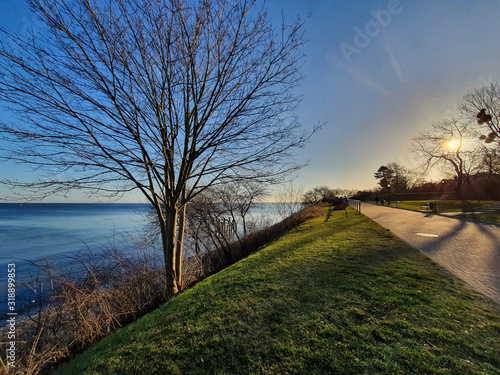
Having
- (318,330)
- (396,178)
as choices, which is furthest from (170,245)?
(396,178)

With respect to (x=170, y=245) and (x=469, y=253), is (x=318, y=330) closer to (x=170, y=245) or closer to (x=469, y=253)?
(x=170, y=245)

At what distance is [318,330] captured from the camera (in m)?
2.73

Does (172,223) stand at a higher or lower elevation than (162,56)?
lower

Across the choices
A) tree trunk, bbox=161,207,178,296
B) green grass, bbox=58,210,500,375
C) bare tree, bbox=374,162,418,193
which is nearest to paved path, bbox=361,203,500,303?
green grass, bbox=58,210,500,375

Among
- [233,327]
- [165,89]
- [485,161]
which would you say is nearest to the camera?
[233,327]

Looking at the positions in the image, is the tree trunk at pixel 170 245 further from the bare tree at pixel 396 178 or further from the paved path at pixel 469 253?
the bare tree at pixel 396 178

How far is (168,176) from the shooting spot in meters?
4.65

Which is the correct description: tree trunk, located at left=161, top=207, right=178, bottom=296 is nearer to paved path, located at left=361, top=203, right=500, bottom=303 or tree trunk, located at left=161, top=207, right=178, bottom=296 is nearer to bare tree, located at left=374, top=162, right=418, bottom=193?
paved path, located at left=361, top=203, right=500, bottom=303

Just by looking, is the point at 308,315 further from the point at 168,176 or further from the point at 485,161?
the point at 485,161

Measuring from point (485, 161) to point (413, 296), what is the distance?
4303 centimetres

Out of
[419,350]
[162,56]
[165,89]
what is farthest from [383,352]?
[162,56]

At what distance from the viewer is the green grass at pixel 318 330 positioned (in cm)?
220

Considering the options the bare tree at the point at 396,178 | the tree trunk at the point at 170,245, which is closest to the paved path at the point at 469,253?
the tree trunk at the point at 170,245

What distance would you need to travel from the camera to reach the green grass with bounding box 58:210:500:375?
7.22ft
